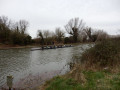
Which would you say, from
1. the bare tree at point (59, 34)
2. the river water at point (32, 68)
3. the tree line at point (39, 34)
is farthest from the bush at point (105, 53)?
the bare tree at point (59, 34)

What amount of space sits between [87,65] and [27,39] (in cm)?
3362

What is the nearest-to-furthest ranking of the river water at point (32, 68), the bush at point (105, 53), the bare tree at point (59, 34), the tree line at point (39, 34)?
the bush at point (105, 53)
the river water at point (32, 68)
the tree line at point (39, 34)
the bare tree at point (59, 34)

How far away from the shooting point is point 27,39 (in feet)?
120

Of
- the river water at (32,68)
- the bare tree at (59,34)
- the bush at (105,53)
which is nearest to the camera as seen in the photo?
the bush at (105,53)

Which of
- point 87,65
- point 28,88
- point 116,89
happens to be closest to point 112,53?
point 87,65

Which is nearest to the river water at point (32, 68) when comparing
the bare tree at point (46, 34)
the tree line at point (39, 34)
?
the tree line at point (39, 34)

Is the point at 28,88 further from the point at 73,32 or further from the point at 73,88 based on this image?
the point at 73,32

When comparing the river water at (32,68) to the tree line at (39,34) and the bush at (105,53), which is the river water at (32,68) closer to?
the bush at (105,53)

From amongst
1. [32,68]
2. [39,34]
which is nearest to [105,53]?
[32,68]

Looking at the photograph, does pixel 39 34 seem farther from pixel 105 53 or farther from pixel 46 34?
pixel 105 53

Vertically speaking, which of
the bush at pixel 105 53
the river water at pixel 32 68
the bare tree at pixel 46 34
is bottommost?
the river water at pixel 32 68

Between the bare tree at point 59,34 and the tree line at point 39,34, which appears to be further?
the bare tree at point 59,34

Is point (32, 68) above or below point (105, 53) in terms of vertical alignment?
below

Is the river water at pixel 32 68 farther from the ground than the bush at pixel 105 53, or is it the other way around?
the bush at pixel 105 53
